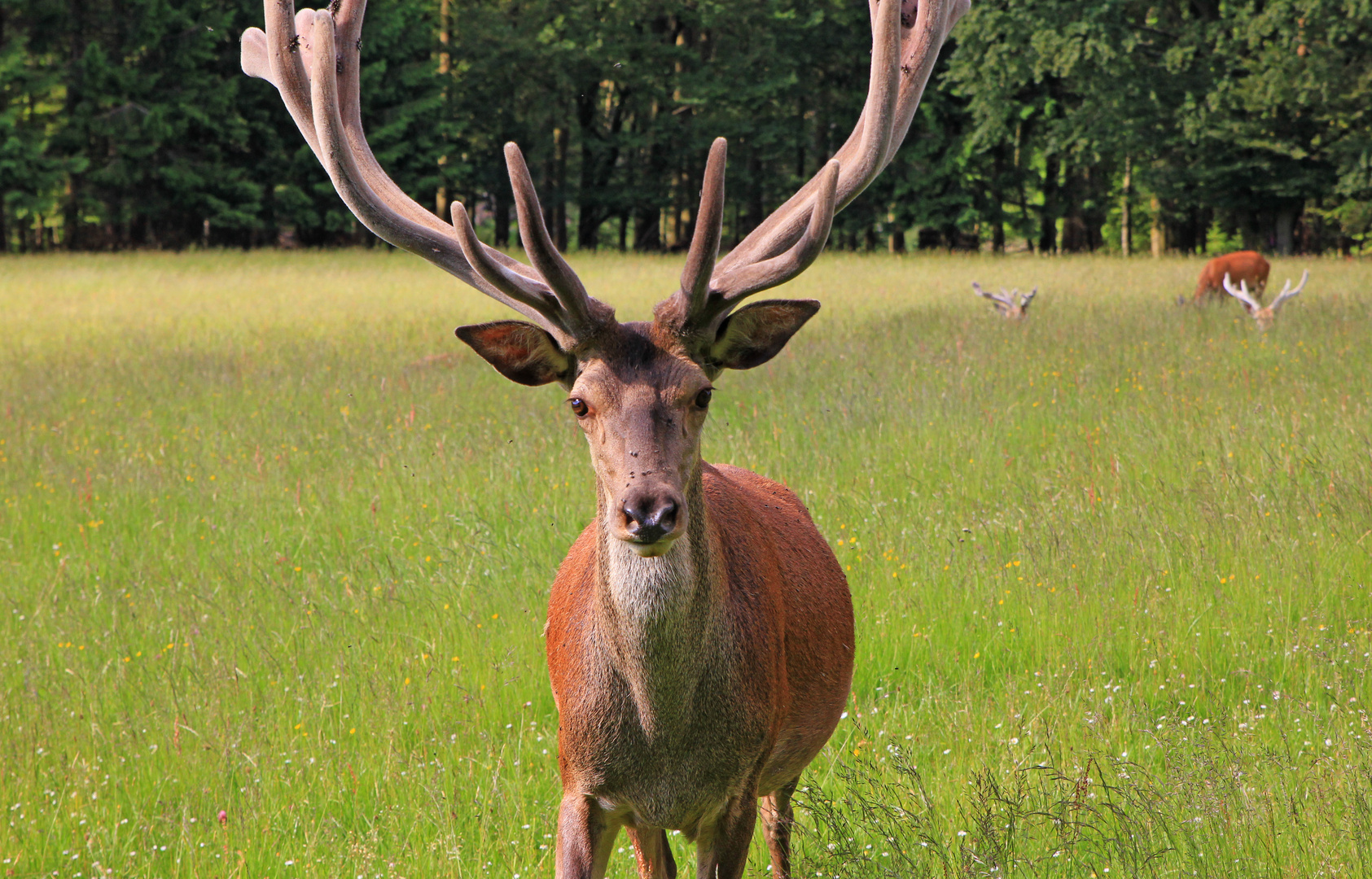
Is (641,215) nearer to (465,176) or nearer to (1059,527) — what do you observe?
(465,176)

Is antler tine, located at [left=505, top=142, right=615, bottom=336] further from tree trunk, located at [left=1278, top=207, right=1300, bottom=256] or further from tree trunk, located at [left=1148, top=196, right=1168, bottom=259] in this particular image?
tree trunk, located at [left=1148, top=196, right=1168, bottom=259]

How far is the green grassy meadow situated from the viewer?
138 inches

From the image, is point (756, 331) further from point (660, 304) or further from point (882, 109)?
point (882, 109)

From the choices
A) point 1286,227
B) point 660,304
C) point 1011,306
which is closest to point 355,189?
point 660,304

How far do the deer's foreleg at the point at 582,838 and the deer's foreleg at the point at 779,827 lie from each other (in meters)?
0.82

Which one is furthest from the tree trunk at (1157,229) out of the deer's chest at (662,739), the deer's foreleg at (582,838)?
the deer's foreleg at (582,838)

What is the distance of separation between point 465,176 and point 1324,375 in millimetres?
39016

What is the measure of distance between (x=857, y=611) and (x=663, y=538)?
9.15 feet

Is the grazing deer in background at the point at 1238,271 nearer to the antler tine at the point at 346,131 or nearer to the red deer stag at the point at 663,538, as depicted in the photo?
the red deer stag at the point at 663,538

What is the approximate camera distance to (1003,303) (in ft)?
47.4

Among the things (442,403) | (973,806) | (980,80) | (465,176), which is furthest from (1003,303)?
(465,176)

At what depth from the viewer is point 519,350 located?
292 centimetres

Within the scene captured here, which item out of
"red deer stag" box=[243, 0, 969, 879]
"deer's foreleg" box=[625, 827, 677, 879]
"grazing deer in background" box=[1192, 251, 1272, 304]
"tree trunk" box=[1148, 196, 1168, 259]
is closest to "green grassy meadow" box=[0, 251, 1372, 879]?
"deer's foreleg" box=[625, 827, 677, 879]

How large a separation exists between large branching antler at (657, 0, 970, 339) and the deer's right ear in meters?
0.28
